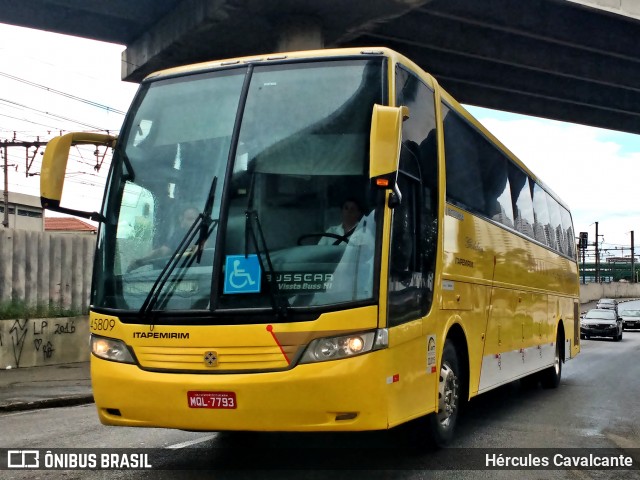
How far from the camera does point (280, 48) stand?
830 inches

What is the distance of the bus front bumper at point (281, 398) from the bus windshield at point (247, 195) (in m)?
0.50

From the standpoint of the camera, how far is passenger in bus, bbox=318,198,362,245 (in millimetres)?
5711

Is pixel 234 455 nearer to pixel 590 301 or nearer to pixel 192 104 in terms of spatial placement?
pixel 192 104

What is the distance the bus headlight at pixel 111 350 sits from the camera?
5.91 m

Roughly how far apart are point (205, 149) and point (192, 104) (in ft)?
1.77

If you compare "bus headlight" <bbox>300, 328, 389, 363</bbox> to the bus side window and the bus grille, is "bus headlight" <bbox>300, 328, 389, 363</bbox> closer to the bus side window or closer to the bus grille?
the bus grille

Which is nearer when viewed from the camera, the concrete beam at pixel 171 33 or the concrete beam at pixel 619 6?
the concrete beam at pixel 171 33

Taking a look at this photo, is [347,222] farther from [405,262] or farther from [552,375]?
[552,375]

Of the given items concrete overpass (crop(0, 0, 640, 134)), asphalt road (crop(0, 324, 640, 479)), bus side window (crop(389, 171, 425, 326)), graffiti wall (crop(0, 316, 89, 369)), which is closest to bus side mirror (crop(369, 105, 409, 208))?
bus side window (crop(389, 171, 425, 326))

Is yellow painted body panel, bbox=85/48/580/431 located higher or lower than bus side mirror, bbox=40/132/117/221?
lower

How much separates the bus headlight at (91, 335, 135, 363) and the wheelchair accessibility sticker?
97 cm

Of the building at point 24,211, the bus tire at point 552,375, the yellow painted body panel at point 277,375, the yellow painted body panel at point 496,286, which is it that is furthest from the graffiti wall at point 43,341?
the building at point 24,211

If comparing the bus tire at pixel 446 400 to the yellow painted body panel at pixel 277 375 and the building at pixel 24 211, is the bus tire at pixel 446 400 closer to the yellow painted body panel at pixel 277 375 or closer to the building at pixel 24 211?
the yellow painted body panel at pixel 277 375

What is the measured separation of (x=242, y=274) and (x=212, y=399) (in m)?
0.92
